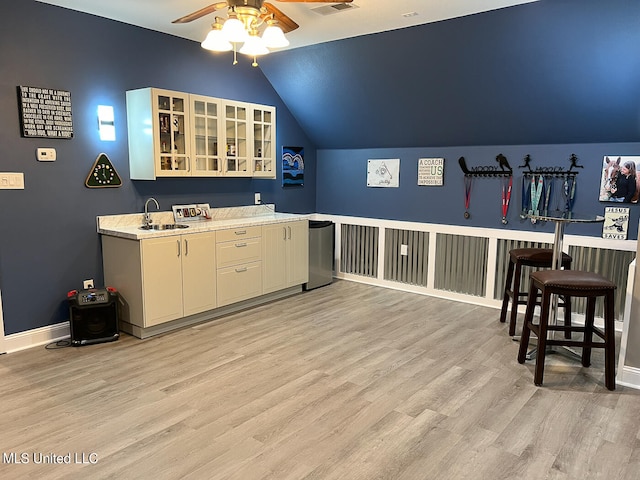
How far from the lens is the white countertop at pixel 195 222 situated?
12.2 ft

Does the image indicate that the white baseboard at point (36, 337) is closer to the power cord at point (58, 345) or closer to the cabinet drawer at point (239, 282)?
the power cord at point (58, 345)

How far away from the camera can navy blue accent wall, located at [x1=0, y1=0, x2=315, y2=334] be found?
3393 millimetres

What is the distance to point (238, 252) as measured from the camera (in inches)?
171

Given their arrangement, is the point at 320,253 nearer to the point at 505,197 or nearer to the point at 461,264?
the point at 461,264

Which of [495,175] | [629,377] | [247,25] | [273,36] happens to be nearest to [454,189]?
[495,175]

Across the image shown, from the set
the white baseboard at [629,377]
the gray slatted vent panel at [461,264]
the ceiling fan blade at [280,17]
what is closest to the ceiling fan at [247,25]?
the ceiling fan blade at [280,17]

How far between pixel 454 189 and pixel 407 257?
0.90 meters

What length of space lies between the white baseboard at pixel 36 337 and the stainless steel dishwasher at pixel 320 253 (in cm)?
240

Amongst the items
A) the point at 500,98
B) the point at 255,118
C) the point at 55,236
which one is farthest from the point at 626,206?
the point at 55,236

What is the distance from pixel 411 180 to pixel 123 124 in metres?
2.93

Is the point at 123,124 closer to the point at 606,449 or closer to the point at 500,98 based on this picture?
the point at 500,98

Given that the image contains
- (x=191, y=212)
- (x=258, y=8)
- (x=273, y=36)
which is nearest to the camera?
(x=258, y=8)

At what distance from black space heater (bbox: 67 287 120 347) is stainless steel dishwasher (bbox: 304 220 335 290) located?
2125 millimetres

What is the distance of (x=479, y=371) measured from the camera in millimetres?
3215
